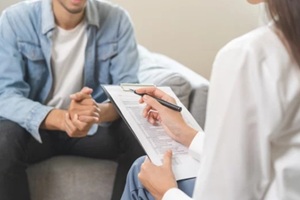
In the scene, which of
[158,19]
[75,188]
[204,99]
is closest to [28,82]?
[75,188]

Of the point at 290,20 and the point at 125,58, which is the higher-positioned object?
the point at 290,20

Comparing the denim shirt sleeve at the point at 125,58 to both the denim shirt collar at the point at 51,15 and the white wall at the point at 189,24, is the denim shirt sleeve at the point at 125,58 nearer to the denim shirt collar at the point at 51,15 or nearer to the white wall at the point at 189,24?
the denim shirt collar at the point at 51,15

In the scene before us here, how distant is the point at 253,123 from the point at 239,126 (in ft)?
0.07

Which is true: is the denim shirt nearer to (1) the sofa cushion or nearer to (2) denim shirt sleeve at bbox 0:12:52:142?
(2) denim shirt sleeve at bbox 0:12:52:142

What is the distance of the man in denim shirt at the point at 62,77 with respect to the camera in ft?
4.31

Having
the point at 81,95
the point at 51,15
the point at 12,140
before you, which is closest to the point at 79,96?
the point at 81,95

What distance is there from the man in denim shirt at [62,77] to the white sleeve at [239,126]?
66 cm

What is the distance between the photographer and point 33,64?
1.44 meters

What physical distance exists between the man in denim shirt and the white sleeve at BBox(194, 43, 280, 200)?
0.66 metres

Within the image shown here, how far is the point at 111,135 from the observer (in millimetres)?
1464

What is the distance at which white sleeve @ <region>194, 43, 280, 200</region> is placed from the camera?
0.60 meters

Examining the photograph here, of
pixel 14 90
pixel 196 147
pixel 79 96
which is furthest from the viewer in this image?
pixel 14 90

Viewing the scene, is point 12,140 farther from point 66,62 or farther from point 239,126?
point 239,126

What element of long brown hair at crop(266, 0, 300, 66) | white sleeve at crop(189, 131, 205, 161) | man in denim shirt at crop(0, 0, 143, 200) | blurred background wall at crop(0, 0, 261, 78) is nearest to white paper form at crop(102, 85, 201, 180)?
white sleeve at crop(189, 131, 205, 161)
